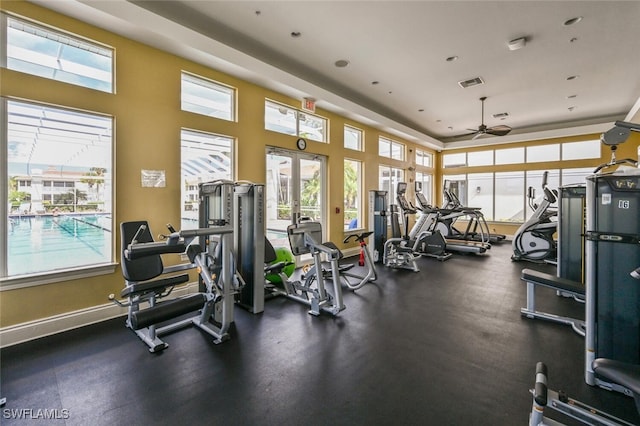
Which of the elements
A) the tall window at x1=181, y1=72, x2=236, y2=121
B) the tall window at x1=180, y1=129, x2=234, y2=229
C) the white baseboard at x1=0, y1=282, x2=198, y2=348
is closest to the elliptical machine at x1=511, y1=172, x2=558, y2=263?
the tall window at x1=180, y1=129, x2=234, y2=229

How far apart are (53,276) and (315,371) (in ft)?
9.19

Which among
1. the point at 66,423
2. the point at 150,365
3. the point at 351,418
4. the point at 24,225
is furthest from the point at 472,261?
the point at 24,225

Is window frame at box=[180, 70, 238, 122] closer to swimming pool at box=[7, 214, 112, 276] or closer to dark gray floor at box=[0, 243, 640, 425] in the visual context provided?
swimming pool at box=[7, 214, 112, 276]

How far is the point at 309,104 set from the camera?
546 centimetres

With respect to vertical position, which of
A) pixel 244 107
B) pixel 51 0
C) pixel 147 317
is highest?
pixel 51 0

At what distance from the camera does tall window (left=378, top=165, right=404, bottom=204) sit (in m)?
8.05

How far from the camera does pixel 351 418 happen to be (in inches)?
70.7

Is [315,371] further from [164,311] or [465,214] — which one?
[465,214]

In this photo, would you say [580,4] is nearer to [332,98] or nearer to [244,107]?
[332,98]

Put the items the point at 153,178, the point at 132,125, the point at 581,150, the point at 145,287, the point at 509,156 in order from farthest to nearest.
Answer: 1. the point at 509,156
2. the point at 581,150
3. the point at 153,178
4. the point at 132,125
5. the point at 145,287

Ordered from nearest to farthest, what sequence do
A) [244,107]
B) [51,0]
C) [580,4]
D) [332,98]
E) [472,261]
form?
[51,0] < [580,4] < [244,107] < [332,98] < [472,261]

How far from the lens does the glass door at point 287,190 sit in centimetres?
529

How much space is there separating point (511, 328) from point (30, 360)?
450cm

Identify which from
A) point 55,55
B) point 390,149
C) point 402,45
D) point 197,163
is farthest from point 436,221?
point 55,55
